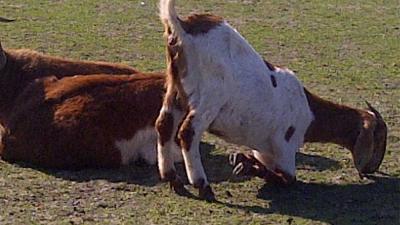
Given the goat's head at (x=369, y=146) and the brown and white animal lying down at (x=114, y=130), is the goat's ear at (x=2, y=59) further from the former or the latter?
the goat's head at (x=369, y=146)

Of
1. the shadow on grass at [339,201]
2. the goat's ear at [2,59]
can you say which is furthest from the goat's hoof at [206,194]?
the goat's ear at [2,59]

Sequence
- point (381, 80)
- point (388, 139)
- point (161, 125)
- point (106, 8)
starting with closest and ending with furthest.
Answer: point (161, 125), point (388, 139), point (381, 80), point (106, 8)

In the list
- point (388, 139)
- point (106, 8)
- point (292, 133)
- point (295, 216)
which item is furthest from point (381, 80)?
point (106, 8)

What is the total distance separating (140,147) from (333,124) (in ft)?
4.16

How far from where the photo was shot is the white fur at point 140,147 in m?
7.35

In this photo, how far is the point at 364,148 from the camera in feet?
23.7

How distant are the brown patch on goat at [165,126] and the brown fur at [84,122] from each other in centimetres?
48

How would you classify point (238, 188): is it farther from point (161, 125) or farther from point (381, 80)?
point (381, 80)

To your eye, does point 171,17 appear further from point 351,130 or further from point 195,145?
point 351,130

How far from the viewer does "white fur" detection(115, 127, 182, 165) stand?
7348mm

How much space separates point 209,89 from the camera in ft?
21.9

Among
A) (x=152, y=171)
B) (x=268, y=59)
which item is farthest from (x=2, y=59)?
(x=268, y=59)

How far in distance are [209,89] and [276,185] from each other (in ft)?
2.53

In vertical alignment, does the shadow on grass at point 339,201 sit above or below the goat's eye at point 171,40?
below
